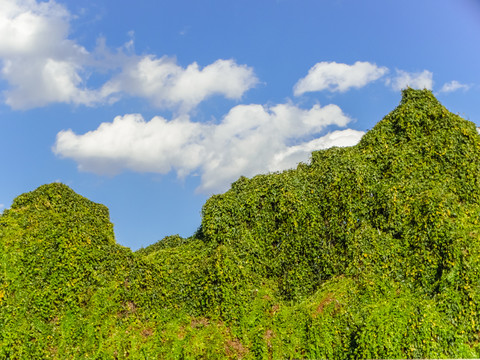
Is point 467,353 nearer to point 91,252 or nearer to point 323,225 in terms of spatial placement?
point 323,225

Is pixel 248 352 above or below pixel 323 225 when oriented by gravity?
below

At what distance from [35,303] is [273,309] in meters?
6.05

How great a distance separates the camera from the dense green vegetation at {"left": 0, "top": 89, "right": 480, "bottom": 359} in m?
10.1

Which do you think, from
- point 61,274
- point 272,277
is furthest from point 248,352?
point 61,274

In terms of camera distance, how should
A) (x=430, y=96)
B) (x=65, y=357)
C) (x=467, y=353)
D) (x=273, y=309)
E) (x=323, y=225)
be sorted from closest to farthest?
(x=467, y=353) → (x=65, y=357) → (x=273, y=309) → (x=323, y=225) → (x=430, y=96)

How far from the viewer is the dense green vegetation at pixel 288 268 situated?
1008 centimetres

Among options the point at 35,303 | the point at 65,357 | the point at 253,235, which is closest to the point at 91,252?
the point at 35,303

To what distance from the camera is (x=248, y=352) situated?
10359 millimetres

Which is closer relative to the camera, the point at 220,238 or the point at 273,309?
the point at 273,309

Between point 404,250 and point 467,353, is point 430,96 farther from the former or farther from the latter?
point 467,353

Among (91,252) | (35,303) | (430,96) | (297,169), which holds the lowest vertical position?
(35,303)

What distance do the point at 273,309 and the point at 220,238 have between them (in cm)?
262

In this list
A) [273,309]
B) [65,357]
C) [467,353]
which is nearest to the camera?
[467,353]

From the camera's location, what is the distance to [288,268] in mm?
12281
